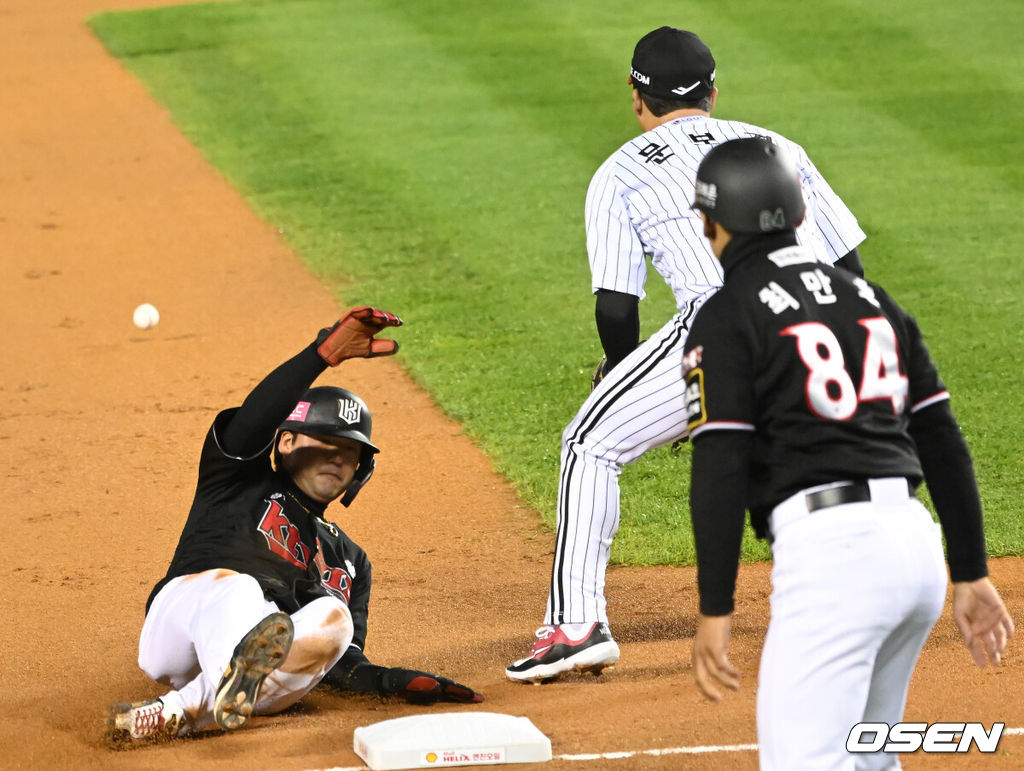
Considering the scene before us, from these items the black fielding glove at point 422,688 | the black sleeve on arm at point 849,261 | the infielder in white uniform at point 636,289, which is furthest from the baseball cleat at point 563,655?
the black sleeve on arm at point 849,261

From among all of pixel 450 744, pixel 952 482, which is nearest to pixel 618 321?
pixel 450 744

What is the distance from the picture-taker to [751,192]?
3.29 metres

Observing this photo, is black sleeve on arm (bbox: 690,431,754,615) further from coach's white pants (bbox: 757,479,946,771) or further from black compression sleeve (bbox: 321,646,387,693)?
black compression sleeve (bbox: 321,646,387,693)

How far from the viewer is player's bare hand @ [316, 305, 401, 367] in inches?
181

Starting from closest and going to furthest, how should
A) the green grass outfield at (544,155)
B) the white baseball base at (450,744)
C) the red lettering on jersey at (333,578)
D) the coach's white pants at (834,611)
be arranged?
the coach's white pants at (834,611), the white baseball base at (450,744), the red lettering on jersey at (333,578), the green grass outfield at (544,155)

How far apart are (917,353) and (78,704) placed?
2.99 metres

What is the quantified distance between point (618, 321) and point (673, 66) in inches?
34.8

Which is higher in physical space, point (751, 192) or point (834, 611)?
point (751, 192)

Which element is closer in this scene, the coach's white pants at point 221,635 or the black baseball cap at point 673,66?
the coach's white pants at point 221,635

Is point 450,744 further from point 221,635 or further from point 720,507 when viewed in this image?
point 720,507

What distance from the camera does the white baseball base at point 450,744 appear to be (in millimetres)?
4121

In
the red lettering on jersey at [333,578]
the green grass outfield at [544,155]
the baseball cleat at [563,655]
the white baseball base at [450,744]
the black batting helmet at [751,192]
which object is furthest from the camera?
the green grass outfield at [544,155]

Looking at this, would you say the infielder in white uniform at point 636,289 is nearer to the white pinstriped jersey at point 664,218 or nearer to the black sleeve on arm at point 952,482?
the white pinstriped jersey at point 664,218

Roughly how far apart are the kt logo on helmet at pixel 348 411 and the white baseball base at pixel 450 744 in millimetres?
1158
